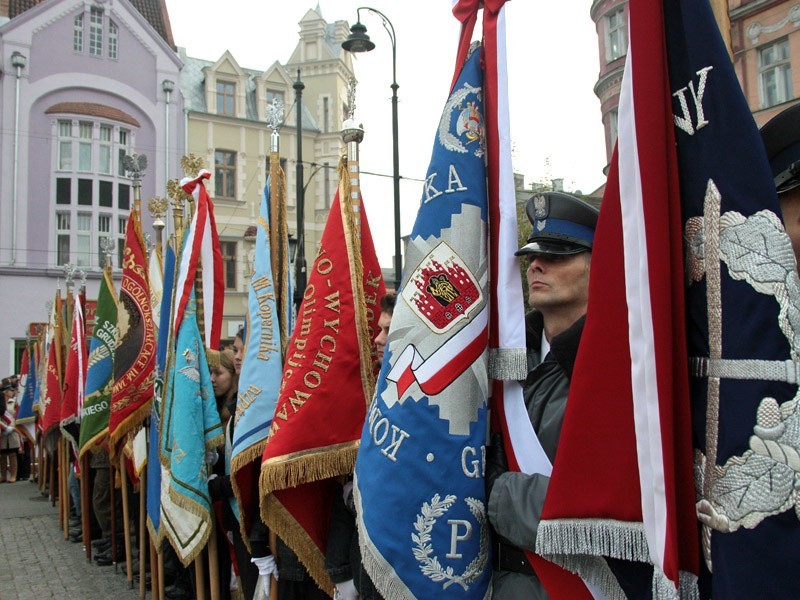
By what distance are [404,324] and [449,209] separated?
391 millimetres

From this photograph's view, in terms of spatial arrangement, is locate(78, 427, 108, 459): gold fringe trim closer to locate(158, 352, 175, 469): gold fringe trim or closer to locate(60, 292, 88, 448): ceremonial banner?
locate(60, 292, 88, 448): ceremonial banner

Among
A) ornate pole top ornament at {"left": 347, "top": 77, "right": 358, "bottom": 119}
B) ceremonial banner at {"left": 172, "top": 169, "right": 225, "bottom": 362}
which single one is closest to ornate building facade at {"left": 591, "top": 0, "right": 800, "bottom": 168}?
ceremonial banner at {"left": 172, "top": 169, "right": 225, "bottom": 362}

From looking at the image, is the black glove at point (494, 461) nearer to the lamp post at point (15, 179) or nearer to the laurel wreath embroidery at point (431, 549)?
the laurel wreath embroidery at point (431, 549)

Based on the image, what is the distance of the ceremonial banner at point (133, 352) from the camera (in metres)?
Answer: 6.50

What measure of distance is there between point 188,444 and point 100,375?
334 cm

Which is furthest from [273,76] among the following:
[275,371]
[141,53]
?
[275,371]

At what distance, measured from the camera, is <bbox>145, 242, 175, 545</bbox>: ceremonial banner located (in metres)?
5.50

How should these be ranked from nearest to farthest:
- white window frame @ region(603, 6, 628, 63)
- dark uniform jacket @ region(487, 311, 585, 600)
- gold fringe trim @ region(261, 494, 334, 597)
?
1. dark uniform jacket @ region(487, 311, 585, 600)
2. gold fringe trim @ region(261, 494, 334, 597)
3. white window frame @ region(603, 6, 628, 63)

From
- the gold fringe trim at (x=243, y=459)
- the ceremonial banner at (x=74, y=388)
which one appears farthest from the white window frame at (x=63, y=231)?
the gold fringe trim at (x=243, y=459)

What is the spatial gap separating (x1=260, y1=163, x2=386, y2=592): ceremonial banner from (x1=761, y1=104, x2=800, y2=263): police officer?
240cm

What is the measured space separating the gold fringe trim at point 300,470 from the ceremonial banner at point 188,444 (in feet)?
5.17

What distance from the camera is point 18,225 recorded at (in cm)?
2406

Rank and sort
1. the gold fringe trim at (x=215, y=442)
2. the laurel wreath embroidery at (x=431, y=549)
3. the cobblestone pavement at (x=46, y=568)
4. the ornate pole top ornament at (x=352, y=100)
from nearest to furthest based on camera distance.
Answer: the laurel wreath embroidery at (x=431, y=549) → the ornate pole top ornament at (x=352, y=100) → the gold fringe trim at (x=215, y=442) → the cobblestone pavement at (x=46, y=568)

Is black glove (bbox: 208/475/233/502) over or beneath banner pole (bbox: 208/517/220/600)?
over
